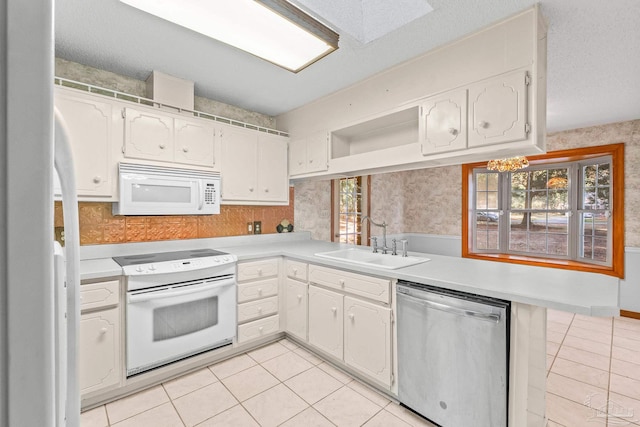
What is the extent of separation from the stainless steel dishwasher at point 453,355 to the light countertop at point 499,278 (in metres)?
0.07

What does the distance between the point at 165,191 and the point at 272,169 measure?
118cm

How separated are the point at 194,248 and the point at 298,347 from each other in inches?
A: 55.9

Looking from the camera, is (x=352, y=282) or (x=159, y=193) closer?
(x=352, y=282)

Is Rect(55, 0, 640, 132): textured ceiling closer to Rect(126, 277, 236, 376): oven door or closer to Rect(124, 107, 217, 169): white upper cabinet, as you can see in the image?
Rect(124, 107, 217, 169): white upper cabinet

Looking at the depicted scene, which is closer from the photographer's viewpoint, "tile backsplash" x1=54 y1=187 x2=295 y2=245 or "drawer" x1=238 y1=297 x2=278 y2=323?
"tile backsplash" x1=54 y1=187 x2=295 y2=245

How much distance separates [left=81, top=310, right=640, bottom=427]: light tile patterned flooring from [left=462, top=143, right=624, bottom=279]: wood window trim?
150 cm

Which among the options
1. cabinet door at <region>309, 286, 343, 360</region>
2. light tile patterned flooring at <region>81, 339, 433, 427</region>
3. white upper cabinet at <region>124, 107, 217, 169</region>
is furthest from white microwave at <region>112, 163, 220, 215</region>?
light tile patterned flooring at <region>81, 339, 433, 427</region>

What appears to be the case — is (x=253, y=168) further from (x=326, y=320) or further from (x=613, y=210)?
(x=613, y=210)

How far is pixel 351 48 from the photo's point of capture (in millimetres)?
2143

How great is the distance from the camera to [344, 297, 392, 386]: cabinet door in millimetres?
2025

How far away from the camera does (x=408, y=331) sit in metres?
1.88

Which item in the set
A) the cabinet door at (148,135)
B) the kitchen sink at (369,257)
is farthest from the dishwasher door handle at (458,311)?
the cabinet door at (148,135)

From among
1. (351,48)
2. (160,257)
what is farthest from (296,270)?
(351,48)

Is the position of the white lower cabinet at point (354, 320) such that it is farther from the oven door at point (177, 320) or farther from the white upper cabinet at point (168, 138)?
the white upper cabinet at point (168, 138)
